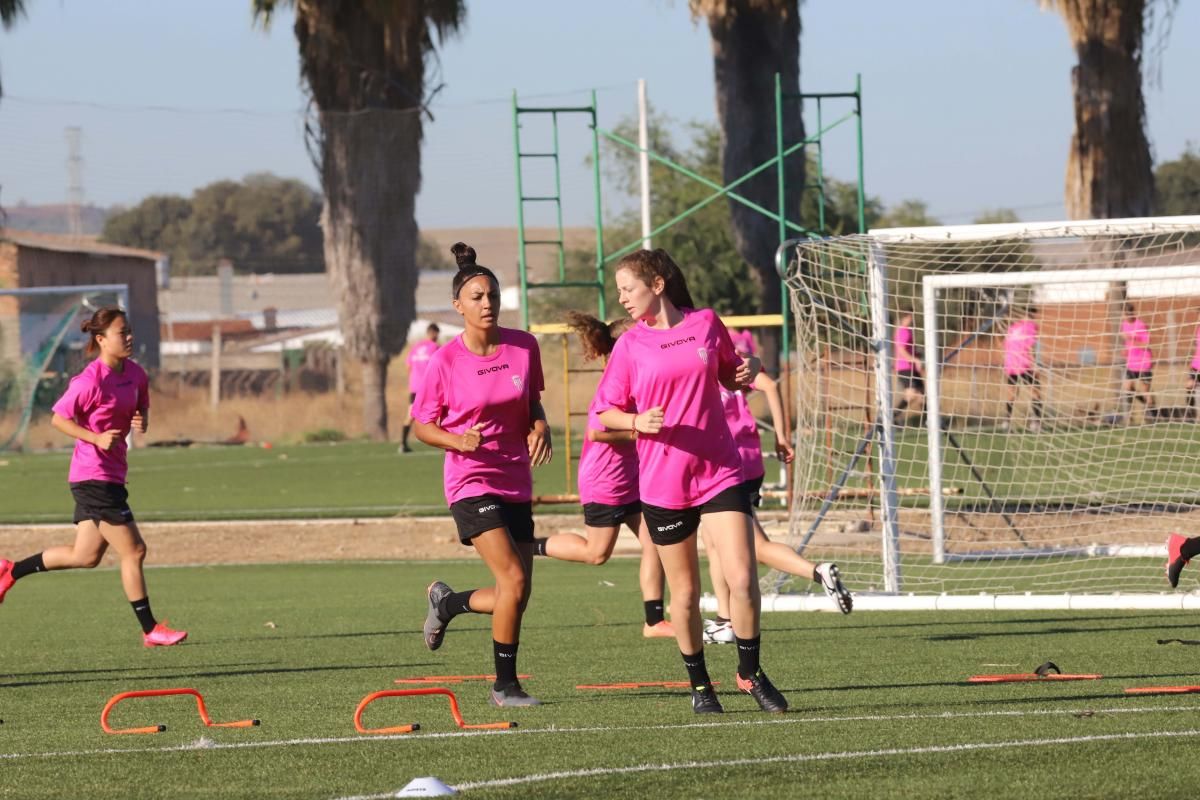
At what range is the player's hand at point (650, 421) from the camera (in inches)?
295

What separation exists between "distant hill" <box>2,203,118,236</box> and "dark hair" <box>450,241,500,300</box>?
101ft

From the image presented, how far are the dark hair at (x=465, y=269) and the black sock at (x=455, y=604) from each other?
1.57 meters

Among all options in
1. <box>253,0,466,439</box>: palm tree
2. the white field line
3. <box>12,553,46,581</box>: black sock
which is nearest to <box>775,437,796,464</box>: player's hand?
the white field line

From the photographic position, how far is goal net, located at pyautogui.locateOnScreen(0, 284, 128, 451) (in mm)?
32594

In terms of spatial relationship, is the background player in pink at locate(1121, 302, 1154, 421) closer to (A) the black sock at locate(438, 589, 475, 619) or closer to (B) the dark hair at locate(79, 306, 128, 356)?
(A) the black sock at locate(438, 589, 475, 619)

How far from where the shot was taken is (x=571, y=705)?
27.4 ft

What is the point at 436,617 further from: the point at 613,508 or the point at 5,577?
the point at 5,577

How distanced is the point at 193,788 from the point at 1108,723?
11.1 feet

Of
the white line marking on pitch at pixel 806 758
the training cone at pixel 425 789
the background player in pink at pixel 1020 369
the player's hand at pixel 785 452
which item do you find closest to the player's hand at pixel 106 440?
the player's hand at pixel 785 452

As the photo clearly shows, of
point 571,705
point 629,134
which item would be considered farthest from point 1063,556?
point 629,134

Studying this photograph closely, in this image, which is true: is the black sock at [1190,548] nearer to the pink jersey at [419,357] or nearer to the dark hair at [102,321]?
the dark hair at [102,321]

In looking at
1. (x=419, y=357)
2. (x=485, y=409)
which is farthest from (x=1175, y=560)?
(x=419, y=357)

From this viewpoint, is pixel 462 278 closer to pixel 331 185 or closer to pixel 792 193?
pixel 792 193

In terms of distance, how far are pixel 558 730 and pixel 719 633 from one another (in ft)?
12.0
